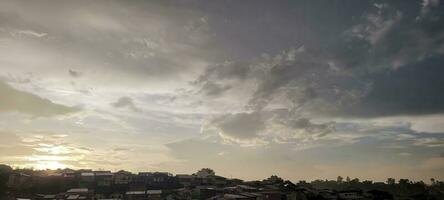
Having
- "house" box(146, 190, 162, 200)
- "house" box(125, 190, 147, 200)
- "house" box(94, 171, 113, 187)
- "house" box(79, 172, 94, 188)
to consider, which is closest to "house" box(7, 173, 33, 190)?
"house" box(79, 172, 94, 188)

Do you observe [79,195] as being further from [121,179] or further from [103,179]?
[121,179]

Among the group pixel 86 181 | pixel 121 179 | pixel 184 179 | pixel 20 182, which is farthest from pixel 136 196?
pixel 20 182

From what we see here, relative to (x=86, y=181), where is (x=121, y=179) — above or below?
above

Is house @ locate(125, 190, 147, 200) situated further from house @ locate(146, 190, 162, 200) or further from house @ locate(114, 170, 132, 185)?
house @ locate(114, 170, 132, 185)

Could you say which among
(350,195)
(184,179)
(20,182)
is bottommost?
(350,195)

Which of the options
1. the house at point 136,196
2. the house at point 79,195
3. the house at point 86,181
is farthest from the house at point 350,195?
the house at point 86,181

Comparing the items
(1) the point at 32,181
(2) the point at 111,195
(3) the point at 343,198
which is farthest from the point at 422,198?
(1) the point at 32,181

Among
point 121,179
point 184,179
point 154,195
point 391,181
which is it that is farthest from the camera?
point 391,181

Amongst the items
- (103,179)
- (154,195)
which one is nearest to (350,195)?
(154,195)

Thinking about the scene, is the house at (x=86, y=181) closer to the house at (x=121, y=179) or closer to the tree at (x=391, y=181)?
the house at (x=121, y=179)

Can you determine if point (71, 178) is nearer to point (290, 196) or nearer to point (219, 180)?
point (219, 180)

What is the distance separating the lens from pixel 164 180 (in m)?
91.9

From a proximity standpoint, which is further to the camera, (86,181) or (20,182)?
(86,181)

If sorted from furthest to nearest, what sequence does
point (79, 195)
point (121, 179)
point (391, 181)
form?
1. point (391, 181)
2. point (121, 179)
3. point (79, 195)
